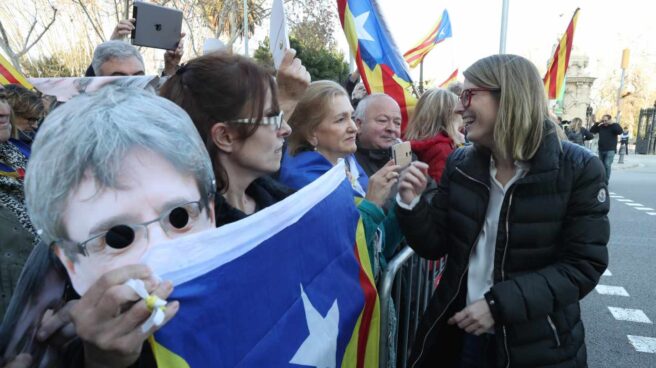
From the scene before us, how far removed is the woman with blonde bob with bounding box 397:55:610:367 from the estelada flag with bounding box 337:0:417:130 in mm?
1630

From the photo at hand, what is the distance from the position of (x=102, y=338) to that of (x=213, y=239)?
0.88ft

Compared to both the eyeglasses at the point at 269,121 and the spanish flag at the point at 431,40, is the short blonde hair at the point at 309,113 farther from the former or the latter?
the spanish flag at the point at 431,40

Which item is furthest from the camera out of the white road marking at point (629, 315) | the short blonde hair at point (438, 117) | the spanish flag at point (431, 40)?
the spanish flag at point (431, 40)

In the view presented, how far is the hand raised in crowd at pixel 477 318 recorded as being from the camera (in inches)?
67.8

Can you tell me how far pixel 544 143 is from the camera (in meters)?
1.76

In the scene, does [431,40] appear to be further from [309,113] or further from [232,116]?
A: [232,116]

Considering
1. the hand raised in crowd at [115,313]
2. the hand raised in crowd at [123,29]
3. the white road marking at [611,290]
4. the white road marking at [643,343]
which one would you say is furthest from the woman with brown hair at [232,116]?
the white road marking at [611,290]

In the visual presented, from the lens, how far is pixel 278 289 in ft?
3.81

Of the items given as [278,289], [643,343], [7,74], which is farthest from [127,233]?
[643,343]

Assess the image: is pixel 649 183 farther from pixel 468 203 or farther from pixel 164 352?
pixel 164 352

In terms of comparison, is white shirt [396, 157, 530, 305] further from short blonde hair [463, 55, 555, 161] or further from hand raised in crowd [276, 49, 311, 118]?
hand raised in crowd [276, 49, 311, 118]

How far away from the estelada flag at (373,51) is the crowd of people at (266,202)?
125 cm

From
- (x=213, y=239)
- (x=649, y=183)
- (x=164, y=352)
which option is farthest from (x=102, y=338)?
(x=649, y=183)

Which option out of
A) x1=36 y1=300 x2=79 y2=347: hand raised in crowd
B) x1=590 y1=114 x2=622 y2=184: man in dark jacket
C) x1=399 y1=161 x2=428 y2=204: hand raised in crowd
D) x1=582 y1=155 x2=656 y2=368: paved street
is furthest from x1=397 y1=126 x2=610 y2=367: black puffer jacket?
x1=590 y1=114 x2=622 y2=184: man in dark jacket
